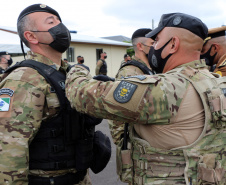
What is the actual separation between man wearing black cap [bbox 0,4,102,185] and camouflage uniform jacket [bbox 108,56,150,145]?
755 millimetres

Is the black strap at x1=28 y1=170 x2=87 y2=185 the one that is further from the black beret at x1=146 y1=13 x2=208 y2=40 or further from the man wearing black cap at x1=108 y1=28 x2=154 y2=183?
the black beret at x1=146 y1=13 x2=208 y2=40

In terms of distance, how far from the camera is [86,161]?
187 cm

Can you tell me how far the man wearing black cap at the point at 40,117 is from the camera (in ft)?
5.27

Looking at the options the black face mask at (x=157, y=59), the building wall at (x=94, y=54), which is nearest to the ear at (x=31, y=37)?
the black face mask at (x=157, y=59)

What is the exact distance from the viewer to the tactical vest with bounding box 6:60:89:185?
1.77 meters

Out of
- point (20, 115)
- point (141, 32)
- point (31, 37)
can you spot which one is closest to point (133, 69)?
point (141, 32)

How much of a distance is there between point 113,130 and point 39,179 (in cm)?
112

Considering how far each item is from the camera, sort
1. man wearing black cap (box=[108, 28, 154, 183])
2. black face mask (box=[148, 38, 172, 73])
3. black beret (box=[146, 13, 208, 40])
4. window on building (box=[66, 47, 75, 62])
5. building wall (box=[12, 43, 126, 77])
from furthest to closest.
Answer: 1. building wall (box=[12, 43, 126, 77])
2. window on building (box=[66, 47, 75, 62])
3. man wearing black cap (box=[108, 28, 154, 183])
4. black face mask (box=[148, 38, 172, 73])
5. black beret (box=[146, 13, 208, 40])

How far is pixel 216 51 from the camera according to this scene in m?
3.25

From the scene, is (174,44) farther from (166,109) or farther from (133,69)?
(133,69)

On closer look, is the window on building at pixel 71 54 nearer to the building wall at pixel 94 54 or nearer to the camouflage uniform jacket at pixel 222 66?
the building wall at pixel 94 54

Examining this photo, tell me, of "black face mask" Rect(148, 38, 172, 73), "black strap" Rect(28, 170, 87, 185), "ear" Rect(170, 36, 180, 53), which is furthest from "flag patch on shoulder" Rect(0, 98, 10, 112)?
"ear" Rect(170, 36, 180, 53)

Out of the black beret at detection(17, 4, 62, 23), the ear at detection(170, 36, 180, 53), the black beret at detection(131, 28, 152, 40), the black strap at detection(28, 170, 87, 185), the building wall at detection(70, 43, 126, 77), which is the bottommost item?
the building wall at detection(70, 43, 126, 77)

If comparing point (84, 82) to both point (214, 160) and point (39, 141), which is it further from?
point (214, 160)
